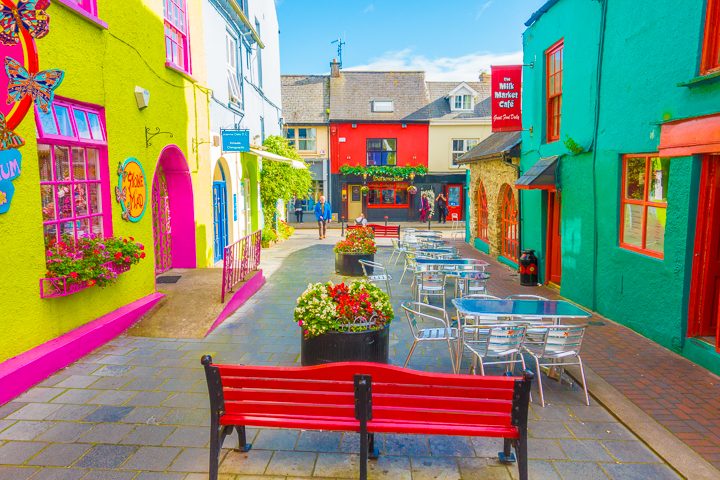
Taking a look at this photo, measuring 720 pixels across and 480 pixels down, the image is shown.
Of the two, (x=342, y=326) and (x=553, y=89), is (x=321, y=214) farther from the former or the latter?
(x=342, y=326)

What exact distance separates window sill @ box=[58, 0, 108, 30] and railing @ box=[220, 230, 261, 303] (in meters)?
3.57

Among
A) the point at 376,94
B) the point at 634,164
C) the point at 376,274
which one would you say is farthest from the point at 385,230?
the point at 376,94

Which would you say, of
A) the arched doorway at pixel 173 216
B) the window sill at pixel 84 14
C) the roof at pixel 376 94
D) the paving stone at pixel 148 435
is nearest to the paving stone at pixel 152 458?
the paving stone at pixel 148 435

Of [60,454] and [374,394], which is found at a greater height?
[374,394]

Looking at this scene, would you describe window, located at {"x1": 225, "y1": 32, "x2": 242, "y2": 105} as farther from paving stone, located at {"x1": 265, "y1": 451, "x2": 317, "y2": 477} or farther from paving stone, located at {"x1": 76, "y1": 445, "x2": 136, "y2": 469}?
paving stone, located at {"x1": 265, "y1": 451, "x2": 317, "y2": 477}

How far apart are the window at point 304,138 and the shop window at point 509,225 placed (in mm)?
18770

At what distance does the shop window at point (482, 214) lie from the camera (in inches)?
668

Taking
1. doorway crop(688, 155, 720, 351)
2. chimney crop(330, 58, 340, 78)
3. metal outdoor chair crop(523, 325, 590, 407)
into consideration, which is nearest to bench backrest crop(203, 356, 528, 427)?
metal outdoor chair crop(523, 325, 590, 407)

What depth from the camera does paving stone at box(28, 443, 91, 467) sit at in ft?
12.5

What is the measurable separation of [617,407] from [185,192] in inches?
335

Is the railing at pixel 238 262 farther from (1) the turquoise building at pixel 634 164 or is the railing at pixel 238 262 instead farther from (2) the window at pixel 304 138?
(2) the window at pixel 304 138

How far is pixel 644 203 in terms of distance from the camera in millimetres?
7277

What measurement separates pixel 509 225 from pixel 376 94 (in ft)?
65.3

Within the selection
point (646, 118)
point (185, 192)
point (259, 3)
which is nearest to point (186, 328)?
point (185, 192)
